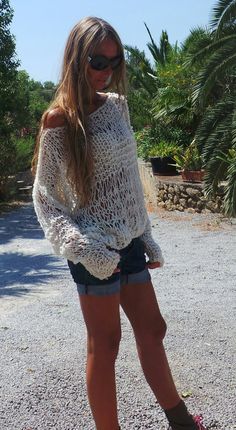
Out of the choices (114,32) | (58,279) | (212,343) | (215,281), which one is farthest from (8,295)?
(114,32)

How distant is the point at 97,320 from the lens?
2.22 metres

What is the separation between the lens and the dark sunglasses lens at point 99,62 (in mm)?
2188

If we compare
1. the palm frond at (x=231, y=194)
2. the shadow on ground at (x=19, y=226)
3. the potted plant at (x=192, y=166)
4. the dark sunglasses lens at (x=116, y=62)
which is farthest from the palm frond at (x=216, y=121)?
the dark sunglasses lens at (x=116, y=62)

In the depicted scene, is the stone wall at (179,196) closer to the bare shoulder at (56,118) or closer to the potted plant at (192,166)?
the potted plant at (192,166)

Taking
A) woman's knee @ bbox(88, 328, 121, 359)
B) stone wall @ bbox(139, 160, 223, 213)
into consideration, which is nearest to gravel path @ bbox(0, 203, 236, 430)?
woman's knee @ bbox(88, 328, 121, 359)

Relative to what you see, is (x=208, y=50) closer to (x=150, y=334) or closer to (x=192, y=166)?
(x=192, y=166)

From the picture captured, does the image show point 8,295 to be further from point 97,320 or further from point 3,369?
point 97,320

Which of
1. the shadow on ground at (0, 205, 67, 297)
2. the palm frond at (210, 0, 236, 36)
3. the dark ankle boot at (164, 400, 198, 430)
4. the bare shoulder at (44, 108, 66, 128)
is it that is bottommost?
the shadow on ground at (0, 205, 67, 297)

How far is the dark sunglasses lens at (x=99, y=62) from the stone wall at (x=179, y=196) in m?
8.04

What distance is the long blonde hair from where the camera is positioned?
216 cm

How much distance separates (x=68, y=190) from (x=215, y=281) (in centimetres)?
386

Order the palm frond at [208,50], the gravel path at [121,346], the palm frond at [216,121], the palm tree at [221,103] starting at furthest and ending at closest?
the palm frond at [208,50] < the palm frond at [216,121] < the palm tree at [221,103] < the gravel path at [121,346]

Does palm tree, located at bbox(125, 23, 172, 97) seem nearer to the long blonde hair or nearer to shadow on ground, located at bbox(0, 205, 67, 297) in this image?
shadow on ground, located at bbox(0, 205, 67, 297)

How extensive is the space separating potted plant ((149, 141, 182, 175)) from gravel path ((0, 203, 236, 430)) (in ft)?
20.1
